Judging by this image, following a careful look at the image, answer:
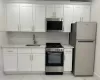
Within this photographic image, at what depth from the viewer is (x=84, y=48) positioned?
3703 millimetres

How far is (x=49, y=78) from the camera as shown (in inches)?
144

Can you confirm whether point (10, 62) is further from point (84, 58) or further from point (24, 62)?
point (84, 58)

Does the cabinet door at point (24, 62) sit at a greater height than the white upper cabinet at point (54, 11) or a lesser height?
lesser

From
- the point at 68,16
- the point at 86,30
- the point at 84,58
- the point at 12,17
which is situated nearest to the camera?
the point at 86,30

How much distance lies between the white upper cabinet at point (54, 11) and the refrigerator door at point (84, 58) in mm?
1251

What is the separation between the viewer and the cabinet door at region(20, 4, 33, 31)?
411cm

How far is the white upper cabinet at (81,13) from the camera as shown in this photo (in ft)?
13.8

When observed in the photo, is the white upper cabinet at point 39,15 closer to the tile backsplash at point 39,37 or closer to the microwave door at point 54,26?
the microwave door at point 54,26

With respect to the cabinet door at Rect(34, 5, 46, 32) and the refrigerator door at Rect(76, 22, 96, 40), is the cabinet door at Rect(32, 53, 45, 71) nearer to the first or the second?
the cabinet door at Rect(34, 5, 46, 32)

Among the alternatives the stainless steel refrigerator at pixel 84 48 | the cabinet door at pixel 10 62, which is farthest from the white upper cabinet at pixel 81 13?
the cabinet door at pixel 10 62

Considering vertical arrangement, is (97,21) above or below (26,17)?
below

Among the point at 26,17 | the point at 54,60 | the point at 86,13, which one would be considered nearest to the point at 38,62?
the point at 54,60

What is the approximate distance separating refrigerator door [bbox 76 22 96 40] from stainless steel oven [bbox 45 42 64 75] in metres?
0.75

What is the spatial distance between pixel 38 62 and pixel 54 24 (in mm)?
1397
